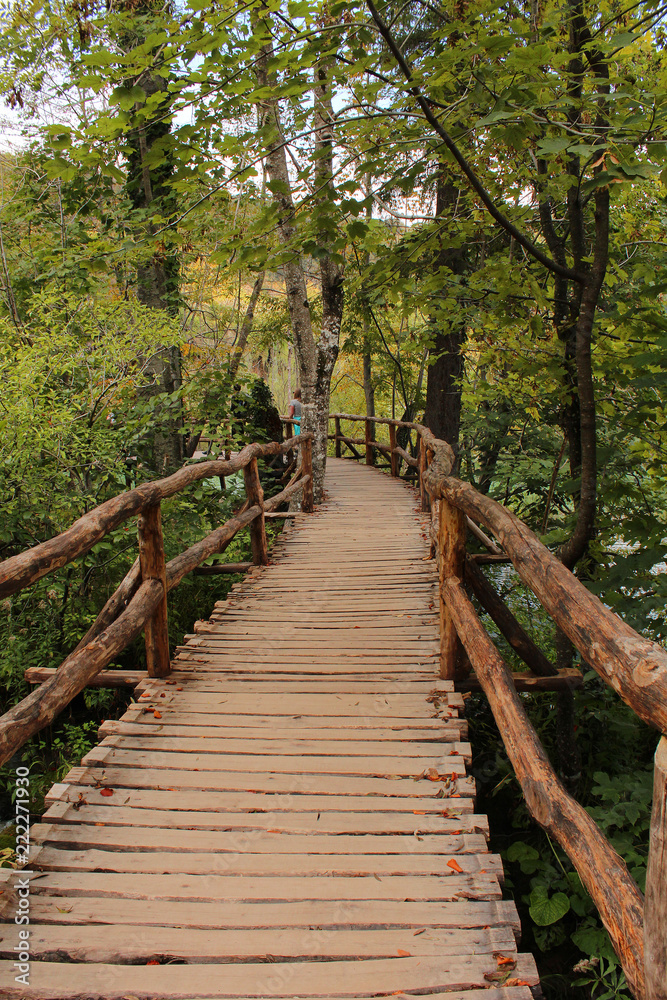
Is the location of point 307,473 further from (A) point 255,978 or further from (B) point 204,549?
(A) point 255,978

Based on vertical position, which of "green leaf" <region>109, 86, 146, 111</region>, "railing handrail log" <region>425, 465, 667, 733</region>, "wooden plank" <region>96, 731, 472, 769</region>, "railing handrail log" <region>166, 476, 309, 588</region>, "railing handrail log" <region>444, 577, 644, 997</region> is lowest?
"wooden plank" <region>96, 731, 472, 769</region>

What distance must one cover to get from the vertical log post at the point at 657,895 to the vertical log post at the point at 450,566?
2139 millimetres

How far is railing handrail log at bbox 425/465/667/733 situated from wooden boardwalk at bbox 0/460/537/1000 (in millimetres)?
925

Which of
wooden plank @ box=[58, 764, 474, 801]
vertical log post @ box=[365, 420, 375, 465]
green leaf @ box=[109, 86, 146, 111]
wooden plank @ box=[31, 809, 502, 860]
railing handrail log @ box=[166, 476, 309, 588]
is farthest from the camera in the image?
vertical log post @ box=[365, 420, 375, 465]

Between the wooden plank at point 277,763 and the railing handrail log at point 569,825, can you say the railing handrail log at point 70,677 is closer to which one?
the wooden plank at point 277,763

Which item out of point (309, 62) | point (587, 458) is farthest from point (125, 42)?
point (587, 458)

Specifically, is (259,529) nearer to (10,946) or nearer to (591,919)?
(591,919)

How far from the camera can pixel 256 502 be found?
616cm

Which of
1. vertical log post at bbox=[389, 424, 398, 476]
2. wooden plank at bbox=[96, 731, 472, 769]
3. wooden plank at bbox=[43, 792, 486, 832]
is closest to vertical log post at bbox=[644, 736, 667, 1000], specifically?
wooden plank at bbox=[43, 792, 486, 832]

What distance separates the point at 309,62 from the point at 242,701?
2.98 metres

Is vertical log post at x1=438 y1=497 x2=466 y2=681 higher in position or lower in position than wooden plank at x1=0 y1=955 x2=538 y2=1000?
higher

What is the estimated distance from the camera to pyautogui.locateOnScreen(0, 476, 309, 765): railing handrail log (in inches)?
81.2

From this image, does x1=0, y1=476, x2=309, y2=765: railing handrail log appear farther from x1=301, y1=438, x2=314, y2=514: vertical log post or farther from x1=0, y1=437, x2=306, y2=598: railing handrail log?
x1=301, y1=438, x2=314, y2=514: vertical log post

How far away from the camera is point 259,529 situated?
6.24m
